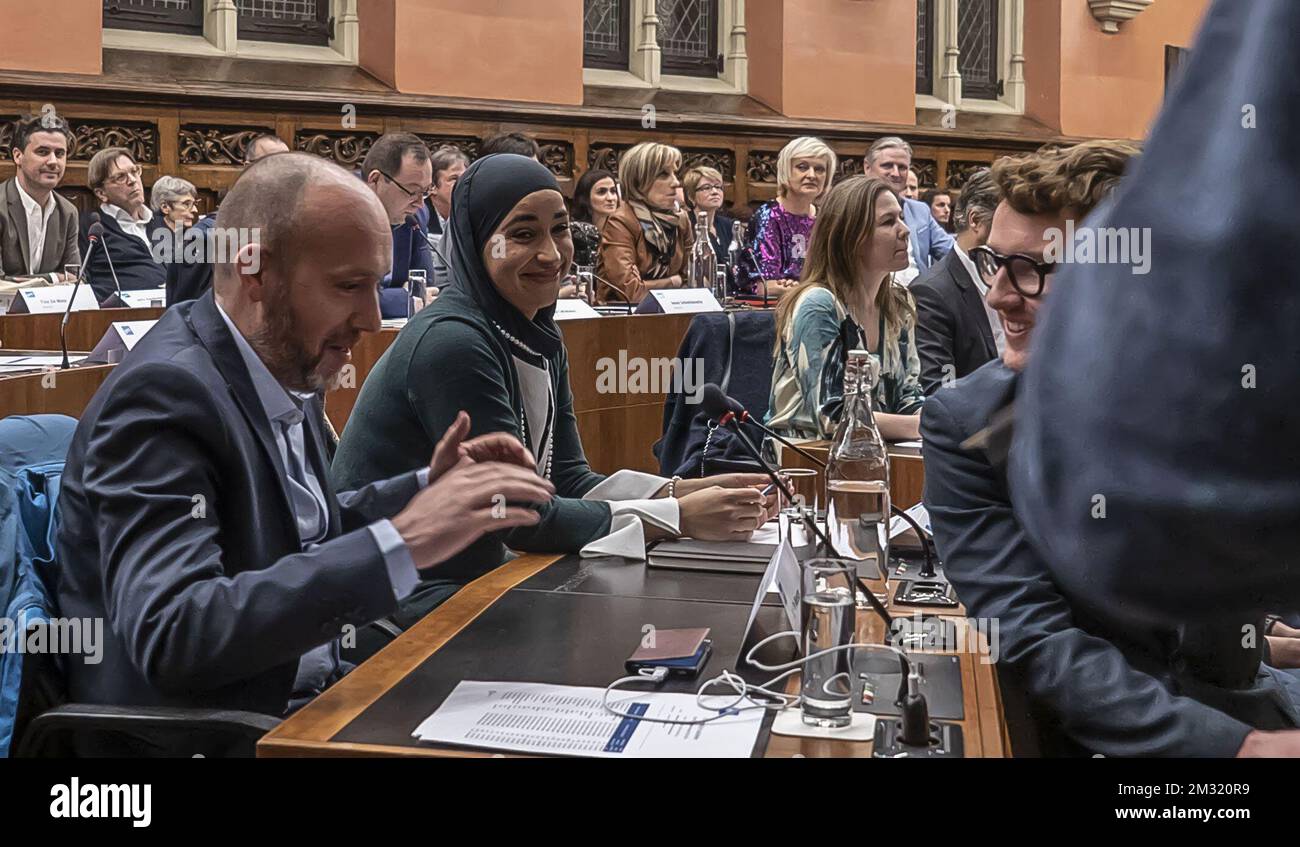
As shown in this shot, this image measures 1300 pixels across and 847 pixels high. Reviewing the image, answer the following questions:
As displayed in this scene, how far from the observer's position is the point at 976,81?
1207 centimetres

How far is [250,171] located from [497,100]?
284 inches

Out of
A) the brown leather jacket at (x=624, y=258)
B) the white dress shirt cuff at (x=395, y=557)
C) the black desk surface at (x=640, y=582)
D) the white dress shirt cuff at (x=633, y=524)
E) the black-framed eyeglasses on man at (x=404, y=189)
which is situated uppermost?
the black-framed eyeglasses on man at (x=404, y=189)

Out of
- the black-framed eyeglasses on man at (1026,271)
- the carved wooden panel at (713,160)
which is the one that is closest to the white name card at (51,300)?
the black-framed eyeglasses on man at (1026,271)

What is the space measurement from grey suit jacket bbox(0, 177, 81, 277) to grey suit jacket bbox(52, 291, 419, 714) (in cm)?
573

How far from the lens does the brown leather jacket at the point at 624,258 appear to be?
695 cm

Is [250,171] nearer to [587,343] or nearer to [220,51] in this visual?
[587,343]

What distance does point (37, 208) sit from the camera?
23.5 ft

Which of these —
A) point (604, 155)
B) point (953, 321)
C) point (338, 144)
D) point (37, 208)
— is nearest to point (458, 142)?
point (338, 144)

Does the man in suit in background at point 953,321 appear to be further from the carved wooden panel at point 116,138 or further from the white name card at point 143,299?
the carved wooden panel at point 116,138

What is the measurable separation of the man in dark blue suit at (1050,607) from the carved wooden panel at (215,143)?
21.8 ft

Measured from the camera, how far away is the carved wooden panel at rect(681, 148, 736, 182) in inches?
392

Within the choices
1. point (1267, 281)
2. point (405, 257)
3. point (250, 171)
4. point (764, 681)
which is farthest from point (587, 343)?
point (1267, 281)

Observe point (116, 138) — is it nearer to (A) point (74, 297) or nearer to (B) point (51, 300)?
(B) point (51, 300)

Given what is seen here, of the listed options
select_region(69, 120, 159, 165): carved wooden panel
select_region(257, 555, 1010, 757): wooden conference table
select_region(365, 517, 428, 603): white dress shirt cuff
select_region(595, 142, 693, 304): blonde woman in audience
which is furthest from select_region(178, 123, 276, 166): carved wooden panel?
select_region(365, 517, 428, 603): white dress shirt cuff
